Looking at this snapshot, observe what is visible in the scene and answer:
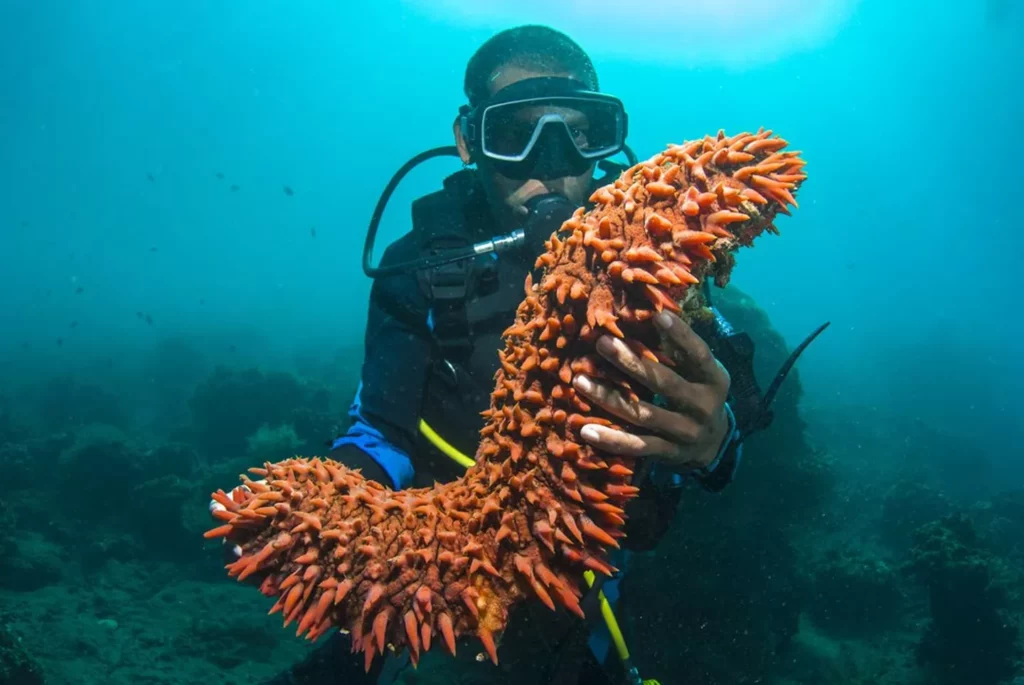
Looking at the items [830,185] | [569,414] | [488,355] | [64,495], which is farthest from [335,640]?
[830,185]

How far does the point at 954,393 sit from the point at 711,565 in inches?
1039

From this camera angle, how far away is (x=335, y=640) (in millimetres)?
2719

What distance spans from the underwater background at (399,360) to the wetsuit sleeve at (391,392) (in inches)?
120

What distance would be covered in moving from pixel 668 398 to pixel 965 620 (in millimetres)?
7991

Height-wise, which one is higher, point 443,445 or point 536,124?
point 536,124

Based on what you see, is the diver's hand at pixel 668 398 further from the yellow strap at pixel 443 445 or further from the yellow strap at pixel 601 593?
the yellow strap at pixel 443 445

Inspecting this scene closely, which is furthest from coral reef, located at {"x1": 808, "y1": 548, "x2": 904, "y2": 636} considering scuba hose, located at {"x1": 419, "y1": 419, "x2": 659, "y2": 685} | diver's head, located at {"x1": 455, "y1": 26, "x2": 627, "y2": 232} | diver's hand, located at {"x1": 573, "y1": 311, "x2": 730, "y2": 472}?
diver's hand, located at {"x1": 573, "y1": 311, "x2": 730, "y2": 472}

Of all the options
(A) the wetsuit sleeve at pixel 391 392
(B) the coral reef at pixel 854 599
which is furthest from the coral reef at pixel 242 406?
(B) the coral reef at pixel 854 599

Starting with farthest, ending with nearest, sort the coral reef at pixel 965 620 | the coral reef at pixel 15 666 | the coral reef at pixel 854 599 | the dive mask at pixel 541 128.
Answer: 1. the coral reef at pixel 854 599
2. the coral reef at pixel 965 620
3. the coral reef at pixel 15 666
4. the dive mask at pixel 541 128

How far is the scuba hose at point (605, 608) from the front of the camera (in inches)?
99.0

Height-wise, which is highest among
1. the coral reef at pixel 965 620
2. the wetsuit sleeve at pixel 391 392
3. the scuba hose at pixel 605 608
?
the wetsuit sleeve at pixel 391 392

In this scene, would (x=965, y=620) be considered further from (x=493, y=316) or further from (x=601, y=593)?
(x=493, y=316)

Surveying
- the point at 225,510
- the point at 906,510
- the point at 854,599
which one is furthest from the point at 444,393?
the point at 906,510

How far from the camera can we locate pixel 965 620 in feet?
21.9
